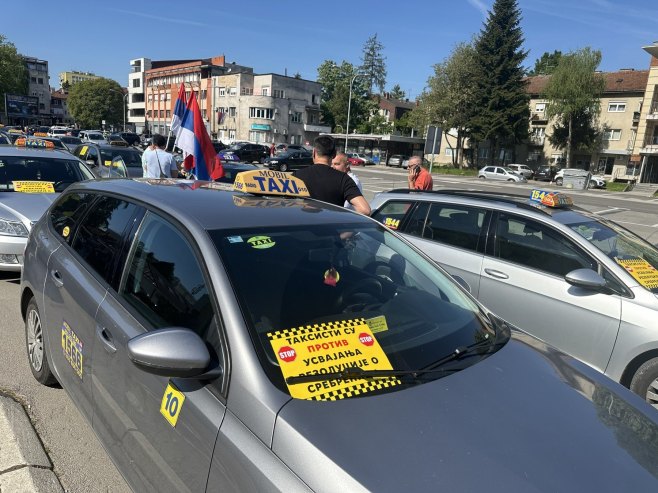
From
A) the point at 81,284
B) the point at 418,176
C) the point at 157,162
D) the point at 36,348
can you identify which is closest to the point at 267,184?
the point at 81,284

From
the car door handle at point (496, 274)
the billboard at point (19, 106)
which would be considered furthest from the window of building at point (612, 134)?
the billboard at point (19, 106)

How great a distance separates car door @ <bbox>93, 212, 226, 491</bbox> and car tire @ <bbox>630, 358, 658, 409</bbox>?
121 inches

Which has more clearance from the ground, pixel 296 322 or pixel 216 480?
pixel 296 322

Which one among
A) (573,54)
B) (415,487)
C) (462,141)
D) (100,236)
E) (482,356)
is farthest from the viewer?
(462,141)

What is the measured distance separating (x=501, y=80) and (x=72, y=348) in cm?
5377

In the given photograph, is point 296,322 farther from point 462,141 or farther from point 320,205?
point 462,141

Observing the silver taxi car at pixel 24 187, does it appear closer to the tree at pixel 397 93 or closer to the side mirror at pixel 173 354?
the side mirror at pixel 173 354

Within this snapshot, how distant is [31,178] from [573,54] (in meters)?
54.6

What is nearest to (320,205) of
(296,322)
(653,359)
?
(296,322)

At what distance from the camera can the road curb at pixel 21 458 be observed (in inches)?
95.6

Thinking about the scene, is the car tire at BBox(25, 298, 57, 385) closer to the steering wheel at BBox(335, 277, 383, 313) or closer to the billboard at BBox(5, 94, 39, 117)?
the steering wheel at BBox(335, 277, 383, 313)

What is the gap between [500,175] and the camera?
140 feet

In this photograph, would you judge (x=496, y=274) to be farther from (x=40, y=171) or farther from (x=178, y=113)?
(x=178, y=113)

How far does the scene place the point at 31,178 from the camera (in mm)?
6547
